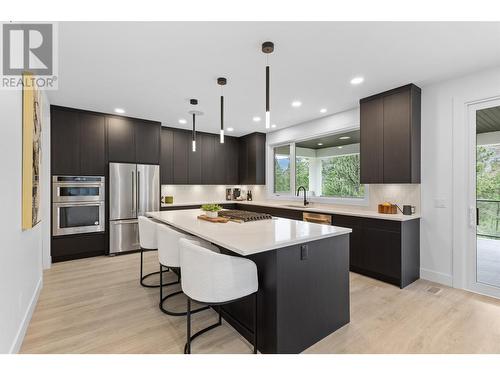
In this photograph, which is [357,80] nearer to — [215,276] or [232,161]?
[215,276]

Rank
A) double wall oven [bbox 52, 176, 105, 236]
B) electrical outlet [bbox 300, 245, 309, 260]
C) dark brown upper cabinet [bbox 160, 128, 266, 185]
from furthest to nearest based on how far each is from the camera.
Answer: dark brown upper cabinet [bbox 160, 128, 266, 185]
double wall oven [bbox 52, 176, 105, 236]
electrical outlet [bbox 300, 245, 309, 260]

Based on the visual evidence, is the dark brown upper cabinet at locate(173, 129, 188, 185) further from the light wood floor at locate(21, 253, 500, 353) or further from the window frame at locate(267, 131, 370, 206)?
the light wood floor at locate(21, 253, 500, 353)

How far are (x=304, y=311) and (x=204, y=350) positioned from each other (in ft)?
2.82

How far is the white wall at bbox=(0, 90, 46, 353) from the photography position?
165 cm

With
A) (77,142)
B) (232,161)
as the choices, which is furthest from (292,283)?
(232,161)

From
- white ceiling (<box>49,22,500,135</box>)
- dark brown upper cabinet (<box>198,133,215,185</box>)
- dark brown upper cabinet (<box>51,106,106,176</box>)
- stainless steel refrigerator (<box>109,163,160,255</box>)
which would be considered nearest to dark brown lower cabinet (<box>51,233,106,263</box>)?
stainless steel refrigerator (<box>109,163,160,255</box>)

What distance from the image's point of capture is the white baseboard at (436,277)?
10.4 feet

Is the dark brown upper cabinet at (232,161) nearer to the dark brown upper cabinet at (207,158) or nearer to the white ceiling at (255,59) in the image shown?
the dark brown upper cabinet at (207,158)

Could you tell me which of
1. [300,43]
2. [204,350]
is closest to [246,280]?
[204,350]

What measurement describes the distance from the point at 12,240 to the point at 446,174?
15.2 ft

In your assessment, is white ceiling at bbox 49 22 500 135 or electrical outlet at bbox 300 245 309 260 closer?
electrical outlet at bbox 300 245 309 260

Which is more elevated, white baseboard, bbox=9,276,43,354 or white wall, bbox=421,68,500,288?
white wall, bbox=421,68,500,288

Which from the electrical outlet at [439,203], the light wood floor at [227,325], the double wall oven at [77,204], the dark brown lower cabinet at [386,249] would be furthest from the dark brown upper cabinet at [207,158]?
the electrical outlet at [439,203]

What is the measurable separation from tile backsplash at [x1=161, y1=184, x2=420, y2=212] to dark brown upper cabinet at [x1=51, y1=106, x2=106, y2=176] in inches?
66.5
